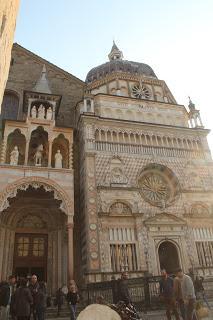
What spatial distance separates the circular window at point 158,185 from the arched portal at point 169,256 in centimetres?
259

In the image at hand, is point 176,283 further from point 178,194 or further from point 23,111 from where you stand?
point 23,111

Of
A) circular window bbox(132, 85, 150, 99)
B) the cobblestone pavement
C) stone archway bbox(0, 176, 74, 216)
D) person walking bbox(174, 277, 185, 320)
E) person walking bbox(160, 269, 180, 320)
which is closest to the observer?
person walking bbox(174, 277, 185, 320)

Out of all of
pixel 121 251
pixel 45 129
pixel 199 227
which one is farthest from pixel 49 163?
pixel 199 227

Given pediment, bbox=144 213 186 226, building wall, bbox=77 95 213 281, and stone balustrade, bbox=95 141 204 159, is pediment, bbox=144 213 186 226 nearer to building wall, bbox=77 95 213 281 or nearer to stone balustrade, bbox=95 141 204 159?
building wall, bbox=77 95 213 281

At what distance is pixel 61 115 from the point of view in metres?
22.3

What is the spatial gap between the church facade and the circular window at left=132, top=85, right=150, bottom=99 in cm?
307

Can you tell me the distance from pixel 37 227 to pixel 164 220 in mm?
7930

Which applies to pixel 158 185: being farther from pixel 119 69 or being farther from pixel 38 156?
pixel 119 69

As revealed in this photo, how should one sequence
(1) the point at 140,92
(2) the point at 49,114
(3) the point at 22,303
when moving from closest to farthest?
(3) the point at 22,303
(2) the point at 49,114
(1) the point at 140,92

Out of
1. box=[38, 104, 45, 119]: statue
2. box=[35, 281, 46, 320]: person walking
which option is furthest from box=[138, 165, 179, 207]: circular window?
box=[35, 281, 46, 320]: person walking

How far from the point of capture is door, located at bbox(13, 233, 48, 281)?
54.8ft

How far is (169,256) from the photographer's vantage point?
58.6 ft

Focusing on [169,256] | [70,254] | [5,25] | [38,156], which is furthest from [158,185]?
[5,25]

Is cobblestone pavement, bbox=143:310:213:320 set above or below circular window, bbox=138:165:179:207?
below
